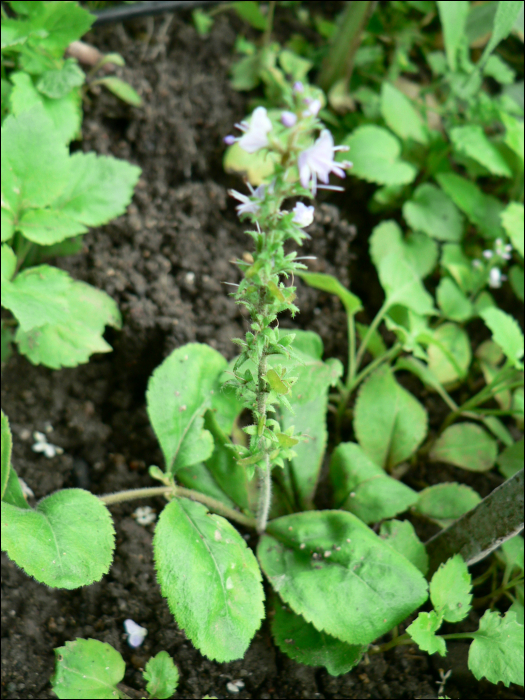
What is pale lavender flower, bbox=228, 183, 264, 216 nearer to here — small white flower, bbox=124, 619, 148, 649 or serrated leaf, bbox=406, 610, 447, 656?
serrated leaf, bbox=406, 610, 447, 656

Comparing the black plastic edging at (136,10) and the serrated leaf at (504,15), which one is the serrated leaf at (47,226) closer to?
the black plastic edging at (136,10)

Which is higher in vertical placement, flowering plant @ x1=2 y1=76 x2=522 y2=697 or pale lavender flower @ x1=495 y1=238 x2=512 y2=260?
pale lavender flower @ x1=495 y1=238 x2=512 y2=260

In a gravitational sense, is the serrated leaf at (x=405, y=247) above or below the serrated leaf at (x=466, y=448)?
above

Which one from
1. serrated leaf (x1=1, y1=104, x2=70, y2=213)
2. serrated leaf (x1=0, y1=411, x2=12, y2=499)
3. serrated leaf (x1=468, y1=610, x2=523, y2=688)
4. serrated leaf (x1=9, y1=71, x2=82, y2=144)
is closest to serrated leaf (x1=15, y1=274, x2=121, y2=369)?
serrated leaf (x1=1, y1=104, x2=70, y2=213)

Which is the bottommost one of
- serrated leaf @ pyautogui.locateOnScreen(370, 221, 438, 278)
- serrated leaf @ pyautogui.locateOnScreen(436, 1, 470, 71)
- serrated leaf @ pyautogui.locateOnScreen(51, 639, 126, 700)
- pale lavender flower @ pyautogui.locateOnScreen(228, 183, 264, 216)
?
serrated leaf @ pyautogui.locateOnScreen(51, 639, 126, 700)

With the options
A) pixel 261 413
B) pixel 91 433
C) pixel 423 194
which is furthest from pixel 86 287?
pixel 423 194

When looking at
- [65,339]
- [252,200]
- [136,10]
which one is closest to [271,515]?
[65,339]

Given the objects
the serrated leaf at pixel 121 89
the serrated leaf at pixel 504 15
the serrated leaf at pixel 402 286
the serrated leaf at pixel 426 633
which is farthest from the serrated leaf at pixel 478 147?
the serrated leaf at pixel 426 633
